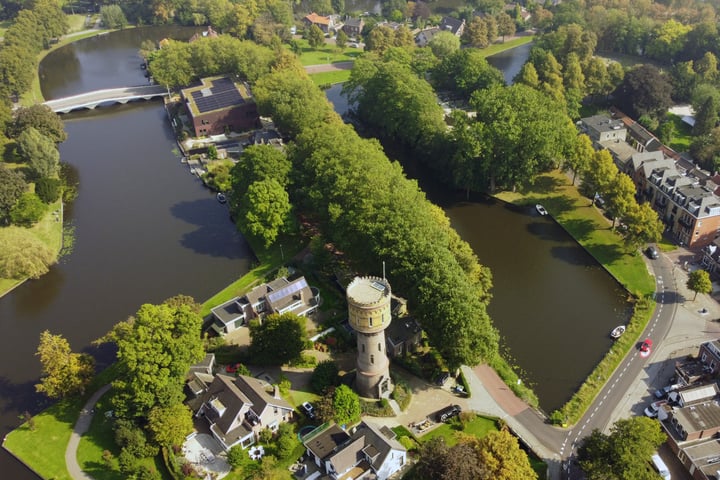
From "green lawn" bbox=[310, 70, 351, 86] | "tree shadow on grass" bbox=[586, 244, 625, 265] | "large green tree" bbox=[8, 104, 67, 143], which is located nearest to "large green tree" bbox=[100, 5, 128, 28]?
"green lawn" bbox=[310, 70, 351, 86]

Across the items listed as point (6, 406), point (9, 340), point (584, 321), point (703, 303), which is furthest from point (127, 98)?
point (703, 303)

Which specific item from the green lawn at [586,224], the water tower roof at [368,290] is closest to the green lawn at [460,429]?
the water tower roof at [368,290]

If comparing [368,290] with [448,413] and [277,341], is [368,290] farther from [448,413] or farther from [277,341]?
[448,413]

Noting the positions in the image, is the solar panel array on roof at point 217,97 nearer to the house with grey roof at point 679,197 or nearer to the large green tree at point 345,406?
the house with grey roof at point 679,197

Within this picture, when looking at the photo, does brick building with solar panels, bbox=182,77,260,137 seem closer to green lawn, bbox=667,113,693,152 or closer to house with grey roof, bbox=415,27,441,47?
house with grey roof, bbox=415,27,441,47

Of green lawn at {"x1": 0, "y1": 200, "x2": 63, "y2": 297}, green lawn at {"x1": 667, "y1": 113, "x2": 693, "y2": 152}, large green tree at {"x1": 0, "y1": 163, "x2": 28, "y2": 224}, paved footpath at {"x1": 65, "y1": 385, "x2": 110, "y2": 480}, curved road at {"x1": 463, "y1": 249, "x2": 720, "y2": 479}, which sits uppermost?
large green tree at {"x1": 0, "y1": 163, "x2": 28, "y2": 224}

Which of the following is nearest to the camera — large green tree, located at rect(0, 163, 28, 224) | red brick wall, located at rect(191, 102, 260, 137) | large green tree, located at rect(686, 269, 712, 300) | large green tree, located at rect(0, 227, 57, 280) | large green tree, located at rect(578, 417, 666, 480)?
large green tree, located at rect(578, 417, 666, 480)

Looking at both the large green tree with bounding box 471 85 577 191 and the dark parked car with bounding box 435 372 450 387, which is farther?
the large green tree with bounding box 471 85 577 191
